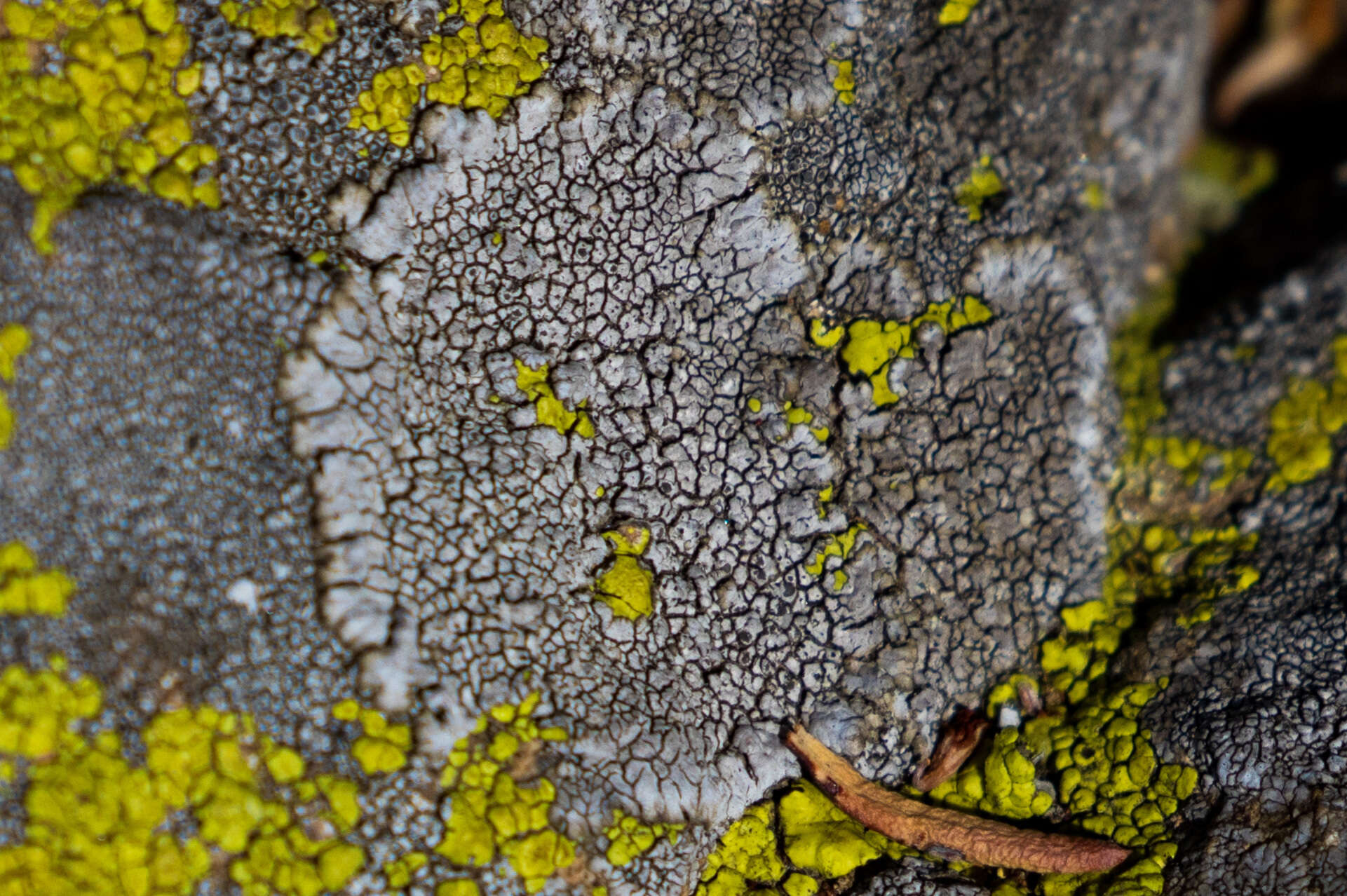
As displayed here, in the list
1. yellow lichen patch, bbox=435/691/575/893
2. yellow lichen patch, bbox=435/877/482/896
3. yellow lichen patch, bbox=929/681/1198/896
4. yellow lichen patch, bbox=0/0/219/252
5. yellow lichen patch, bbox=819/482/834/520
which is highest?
yellow lichen patch, bbox=0/0/219/252

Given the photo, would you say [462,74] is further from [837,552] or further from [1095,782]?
[1095,782]

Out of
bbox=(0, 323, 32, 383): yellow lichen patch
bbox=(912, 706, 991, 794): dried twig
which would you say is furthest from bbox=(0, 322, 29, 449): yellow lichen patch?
bbox=(912, 706, 991, 794): dried twig

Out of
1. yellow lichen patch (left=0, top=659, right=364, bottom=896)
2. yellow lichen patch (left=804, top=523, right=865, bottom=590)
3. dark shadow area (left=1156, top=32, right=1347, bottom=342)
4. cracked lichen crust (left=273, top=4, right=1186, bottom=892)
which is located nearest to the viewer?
yellow lichen patch (left=0, top=659, right=364, bottom=896)

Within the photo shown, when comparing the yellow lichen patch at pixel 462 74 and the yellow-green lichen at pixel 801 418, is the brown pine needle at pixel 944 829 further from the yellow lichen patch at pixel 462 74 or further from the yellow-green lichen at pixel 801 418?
the yellow lichen patch at pixel 462 74

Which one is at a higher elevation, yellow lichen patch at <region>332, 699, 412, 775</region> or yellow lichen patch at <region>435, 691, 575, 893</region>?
yellow lichen patch at <region>332, 699, 412, 775</region>

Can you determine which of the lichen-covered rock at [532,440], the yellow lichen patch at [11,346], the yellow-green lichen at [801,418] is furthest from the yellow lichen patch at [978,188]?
the yellow lichen patch at [11,346]

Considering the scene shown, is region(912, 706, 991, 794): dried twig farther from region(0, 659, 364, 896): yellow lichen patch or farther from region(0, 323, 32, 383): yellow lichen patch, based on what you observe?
region(0, 323, 32, 383): yellow lichen patch

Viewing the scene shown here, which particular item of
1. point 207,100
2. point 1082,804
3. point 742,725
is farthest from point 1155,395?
point 207,100
